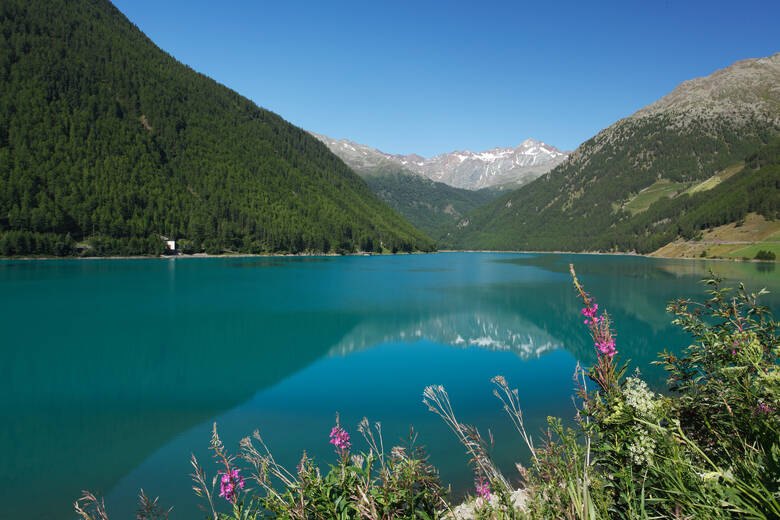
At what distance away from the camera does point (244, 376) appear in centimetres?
1559

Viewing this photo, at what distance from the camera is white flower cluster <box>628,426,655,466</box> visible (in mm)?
2130

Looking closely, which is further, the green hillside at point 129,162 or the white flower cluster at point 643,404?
the green hillside at point 129,162

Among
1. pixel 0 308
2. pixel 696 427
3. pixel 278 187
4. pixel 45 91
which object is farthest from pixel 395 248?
pixel 696 427

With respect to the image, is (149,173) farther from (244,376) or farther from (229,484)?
(229,484)

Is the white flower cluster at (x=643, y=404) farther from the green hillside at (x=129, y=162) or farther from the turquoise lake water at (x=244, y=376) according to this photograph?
the green hillside at (x=129, y=162)

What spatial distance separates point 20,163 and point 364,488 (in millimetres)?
143549

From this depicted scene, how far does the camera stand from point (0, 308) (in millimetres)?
28828

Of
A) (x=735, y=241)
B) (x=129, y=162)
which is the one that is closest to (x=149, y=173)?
(x=129, y=162)

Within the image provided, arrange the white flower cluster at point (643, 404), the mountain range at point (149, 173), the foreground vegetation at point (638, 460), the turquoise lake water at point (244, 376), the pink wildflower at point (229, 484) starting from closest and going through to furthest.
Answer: the foreground vegetation at point (638, 460) → the white flower cluster at point (643, 404) → the pink wildflower at point (229, 484) → the turquoise lake water at point (244, 376) → the mountain range at point (149, 173)

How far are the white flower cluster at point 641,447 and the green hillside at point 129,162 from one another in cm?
11736

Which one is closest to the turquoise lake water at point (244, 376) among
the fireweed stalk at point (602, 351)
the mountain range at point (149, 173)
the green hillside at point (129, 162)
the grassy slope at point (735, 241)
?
the fireweed stalk at point (602, 351)

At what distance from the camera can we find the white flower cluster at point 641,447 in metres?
2.13

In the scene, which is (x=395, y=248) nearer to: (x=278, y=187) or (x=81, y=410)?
(x=278, y=187)

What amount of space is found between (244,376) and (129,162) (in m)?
146
